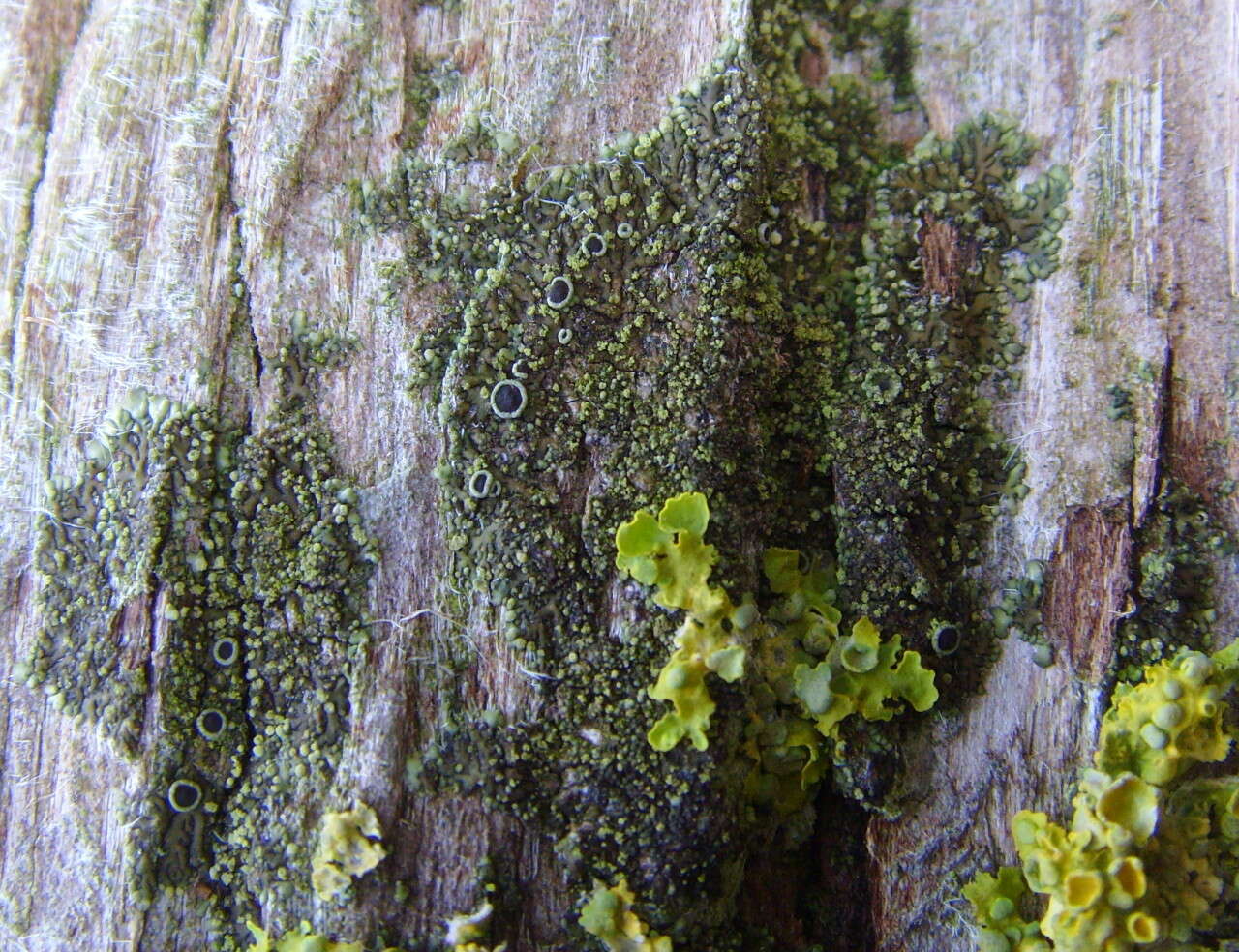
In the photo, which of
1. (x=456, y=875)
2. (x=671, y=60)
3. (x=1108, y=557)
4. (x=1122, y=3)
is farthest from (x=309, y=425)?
(x=1122, y=3)

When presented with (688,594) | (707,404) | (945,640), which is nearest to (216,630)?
(688,594)

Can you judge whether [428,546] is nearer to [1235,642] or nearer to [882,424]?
[882,424]

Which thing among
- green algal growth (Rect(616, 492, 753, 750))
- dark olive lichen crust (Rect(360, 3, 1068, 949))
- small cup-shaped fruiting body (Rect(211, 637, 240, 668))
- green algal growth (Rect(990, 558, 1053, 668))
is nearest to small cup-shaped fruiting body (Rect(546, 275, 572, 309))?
dark olive lichen crust (Rect(360, 3, 1068, 949))

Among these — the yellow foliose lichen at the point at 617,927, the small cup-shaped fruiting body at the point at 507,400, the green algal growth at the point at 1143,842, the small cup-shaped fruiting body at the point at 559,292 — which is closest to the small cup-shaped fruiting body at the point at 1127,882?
the green algal growth at the point at 1143,842

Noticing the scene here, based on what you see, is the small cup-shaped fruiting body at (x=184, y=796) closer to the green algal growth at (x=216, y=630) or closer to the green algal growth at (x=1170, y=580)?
the green algal growth at (x=216, y=630)

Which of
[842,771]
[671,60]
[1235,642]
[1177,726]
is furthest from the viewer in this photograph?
[671,60]

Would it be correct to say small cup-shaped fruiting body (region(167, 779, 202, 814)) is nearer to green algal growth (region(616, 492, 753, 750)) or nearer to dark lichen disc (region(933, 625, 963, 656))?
green algal growth (region(616, 492, 753, 750))
